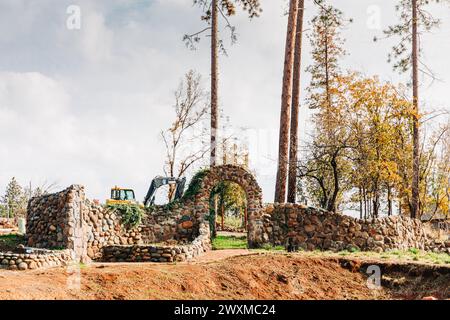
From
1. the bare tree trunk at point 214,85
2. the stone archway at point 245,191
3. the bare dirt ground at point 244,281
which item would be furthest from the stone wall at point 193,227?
the bare dirt ground at point 244,281

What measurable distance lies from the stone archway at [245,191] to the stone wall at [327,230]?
39cm

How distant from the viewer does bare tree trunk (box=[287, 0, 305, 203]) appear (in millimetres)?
19719

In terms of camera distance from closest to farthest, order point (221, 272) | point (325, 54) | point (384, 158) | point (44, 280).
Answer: point (44, 280)
point (221, 272)
point (384, 158)
point (325, 54)

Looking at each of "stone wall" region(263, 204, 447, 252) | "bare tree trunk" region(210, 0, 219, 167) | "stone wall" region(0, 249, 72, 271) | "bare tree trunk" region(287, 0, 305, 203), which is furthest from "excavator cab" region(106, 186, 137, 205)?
"stone wall" region(0, 249, 72, 271)

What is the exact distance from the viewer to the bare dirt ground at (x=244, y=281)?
9.09 meters

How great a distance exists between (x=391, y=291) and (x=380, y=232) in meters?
5.71

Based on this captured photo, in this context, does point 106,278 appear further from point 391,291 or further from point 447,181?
point 447,181

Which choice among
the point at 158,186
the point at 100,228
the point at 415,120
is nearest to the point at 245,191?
the point at 158,186

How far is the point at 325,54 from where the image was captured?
29562 millimetres

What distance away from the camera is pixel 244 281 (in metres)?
11.2

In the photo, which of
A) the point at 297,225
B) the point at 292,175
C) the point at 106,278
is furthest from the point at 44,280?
the point at 292,175

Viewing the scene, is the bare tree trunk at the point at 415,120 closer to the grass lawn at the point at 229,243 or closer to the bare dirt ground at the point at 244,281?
the grass lawn at the point at 229,243
